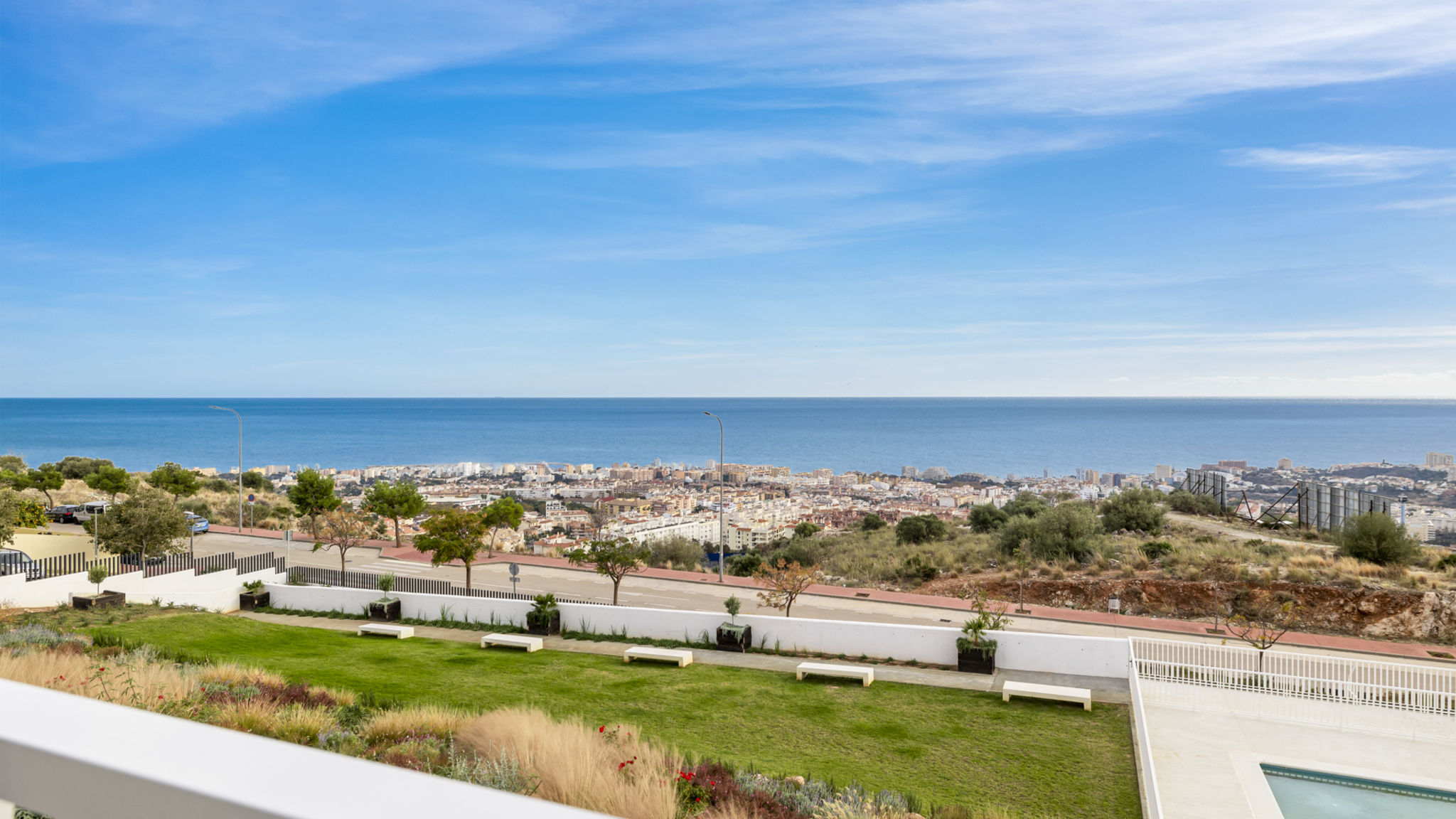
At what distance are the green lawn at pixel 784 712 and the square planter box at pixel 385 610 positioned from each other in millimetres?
2931

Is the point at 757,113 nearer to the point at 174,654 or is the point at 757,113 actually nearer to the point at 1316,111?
the point at 1316,111

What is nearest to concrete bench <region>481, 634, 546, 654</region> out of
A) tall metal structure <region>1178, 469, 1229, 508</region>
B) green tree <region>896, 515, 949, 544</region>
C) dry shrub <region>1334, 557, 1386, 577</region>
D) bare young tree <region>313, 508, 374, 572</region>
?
bare young tree <region>313, 508, 374, 572</region>

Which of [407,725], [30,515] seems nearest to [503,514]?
[30,515]

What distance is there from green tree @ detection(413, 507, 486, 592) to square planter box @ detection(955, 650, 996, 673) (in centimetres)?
1590

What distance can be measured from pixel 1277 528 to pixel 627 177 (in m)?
44.8

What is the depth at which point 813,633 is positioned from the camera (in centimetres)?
1728

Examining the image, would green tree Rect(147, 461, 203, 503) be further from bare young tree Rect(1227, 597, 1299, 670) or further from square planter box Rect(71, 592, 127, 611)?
bare young tree Rect(1227, 597, 1299, 670)

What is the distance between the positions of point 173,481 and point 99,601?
2077 centimetres

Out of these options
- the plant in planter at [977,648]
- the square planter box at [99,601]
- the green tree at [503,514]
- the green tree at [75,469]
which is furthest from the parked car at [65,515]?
the plant in planter at [977,648]

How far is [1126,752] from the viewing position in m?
11.3

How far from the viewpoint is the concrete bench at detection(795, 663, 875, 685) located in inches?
579

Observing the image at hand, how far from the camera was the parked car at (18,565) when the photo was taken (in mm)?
20284

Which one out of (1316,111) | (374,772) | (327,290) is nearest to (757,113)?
(1316,111)

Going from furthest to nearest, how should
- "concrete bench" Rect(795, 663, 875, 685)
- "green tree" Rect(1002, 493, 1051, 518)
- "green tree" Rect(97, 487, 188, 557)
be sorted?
1. "green tree" Rect(1002, 493, 1051, 518)
2. "green tree" Rect(97, 487, 188, 557)
3. "concrete bench" Rect(795, 663, 875, 685)
